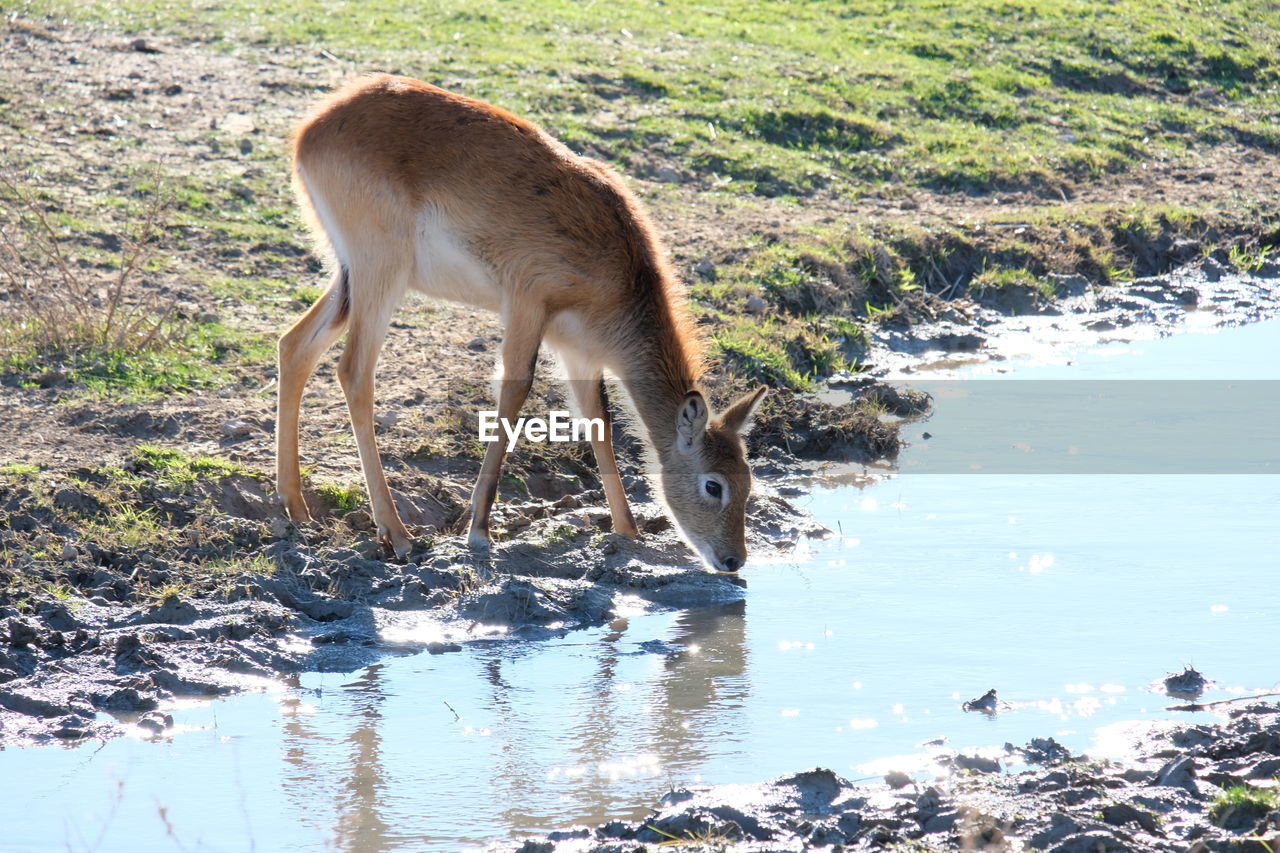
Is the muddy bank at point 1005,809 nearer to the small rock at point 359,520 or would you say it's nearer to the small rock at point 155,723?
the small rock at point 155,723

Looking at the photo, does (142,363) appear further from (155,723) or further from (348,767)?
(348,767)

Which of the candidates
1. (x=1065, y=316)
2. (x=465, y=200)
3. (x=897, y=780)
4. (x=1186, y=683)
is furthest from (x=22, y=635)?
(x=1065, y=316)

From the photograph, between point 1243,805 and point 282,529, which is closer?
point 1243,805

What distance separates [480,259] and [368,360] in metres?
0.70

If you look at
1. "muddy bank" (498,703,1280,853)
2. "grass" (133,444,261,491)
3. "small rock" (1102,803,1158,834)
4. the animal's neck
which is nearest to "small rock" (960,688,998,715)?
"muddy bank" (498,703,1280,853)

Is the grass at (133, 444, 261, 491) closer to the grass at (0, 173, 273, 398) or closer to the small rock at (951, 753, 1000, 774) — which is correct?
the grass at (0, 173, 273, 398)

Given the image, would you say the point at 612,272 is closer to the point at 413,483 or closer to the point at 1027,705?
the point at 413,483

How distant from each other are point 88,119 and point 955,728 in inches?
344

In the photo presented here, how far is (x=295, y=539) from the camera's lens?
A: 645 centimetres

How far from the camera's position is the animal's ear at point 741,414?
22.5ft

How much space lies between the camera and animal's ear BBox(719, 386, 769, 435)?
6.85m

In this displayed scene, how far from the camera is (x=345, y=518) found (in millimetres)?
6883

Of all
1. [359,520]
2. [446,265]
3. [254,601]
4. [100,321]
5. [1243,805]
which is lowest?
[1243,805]

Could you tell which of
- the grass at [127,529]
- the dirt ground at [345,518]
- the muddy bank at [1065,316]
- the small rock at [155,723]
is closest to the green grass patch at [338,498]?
the dirt ground at [345,518]
